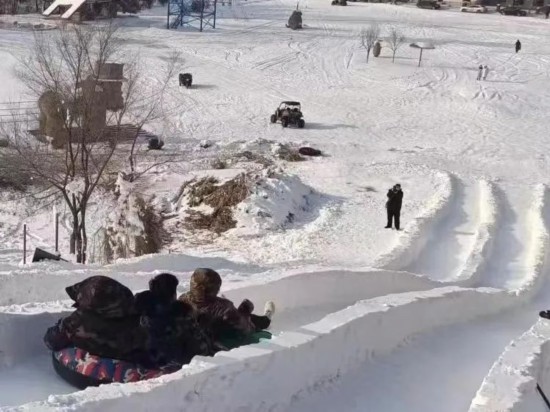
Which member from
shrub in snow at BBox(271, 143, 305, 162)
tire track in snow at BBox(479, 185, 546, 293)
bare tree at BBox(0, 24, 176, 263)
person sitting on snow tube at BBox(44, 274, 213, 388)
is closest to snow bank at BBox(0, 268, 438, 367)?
person sitting on snow tube at BBox(44, 274, 213, 388)

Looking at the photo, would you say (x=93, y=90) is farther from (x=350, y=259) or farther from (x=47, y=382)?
(x=47, y=382)

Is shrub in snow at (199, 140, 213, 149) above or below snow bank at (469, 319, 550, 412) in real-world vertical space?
below

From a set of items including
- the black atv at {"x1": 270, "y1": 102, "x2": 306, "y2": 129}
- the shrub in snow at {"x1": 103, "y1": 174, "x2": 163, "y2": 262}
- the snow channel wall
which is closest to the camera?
the snow channel wall

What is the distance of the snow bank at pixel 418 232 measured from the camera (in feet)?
45.4

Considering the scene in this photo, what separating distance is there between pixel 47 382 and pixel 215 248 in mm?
11586

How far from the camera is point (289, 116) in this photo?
3031cm

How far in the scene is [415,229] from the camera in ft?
51.7

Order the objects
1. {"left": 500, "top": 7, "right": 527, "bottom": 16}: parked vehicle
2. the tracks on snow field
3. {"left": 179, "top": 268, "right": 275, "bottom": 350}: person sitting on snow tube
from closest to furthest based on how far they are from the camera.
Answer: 1. {"left": 179, "top": 268, "right": 275, "bottom": 350}: person sitting on snow tube
2. the tracks on snow field
3. {"left": 500, "top": 7, "right": 527, "bottom": 16}: parked vehicle

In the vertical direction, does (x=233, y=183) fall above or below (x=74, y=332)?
below

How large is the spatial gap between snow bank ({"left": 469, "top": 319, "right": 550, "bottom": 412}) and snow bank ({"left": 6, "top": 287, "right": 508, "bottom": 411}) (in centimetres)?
110

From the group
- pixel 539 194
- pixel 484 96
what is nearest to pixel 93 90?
pixel 539 194

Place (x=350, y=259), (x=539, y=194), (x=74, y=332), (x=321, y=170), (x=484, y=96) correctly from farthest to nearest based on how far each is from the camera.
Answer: (x=484, y=96) < (x=321, y=170) < (x=539, y=194) < (x=350, y=259) < (x=74, y=332)

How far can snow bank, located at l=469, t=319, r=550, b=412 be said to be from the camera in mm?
5914

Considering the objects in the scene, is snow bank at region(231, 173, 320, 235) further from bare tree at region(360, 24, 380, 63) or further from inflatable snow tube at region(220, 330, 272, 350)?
bare tree at region(360, 24, 380, 63)
